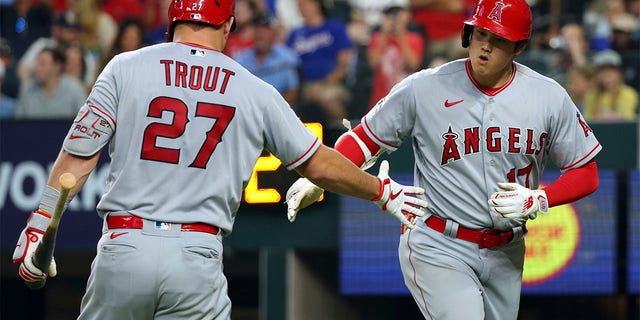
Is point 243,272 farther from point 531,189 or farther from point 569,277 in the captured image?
point 531,189

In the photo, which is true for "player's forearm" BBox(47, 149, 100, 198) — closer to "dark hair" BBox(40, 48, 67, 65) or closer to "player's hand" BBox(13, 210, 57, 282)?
"player's hand" BBox(13, 210, 57, 282)

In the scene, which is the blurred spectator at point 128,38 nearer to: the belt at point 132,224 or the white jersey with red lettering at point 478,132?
the white jersey with red lettering at point 478,132

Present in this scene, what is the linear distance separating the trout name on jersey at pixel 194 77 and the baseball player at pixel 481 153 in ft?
2.95

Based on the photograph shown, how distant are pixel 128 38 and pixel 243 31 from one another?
1150 mm

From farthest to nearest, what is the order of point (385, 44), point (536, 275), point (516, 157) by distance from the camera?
1. point (385, 44)
2. point (536, 275)
3. point (516, 157)

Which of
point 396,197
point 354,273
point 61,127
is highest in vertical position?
point 396,197

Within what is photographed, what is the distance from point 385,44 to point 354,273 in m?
2.18

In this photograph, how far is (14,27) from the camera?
9.99 m

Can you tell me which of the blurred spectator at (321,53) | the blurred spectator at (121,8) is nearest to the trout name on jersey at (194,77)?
the blurred spectator at (321,53)

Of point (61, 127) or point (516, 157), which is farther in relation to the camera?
point (61, 127)

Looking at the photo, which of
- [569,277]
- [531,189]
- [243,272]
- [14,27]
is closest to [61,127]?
[14,27]

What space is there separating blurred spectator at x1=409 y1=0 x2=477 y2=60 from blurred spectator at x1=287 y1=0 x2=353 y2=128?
25.8 inches

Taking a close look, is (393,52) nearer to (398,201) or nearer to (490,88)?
(490,88)

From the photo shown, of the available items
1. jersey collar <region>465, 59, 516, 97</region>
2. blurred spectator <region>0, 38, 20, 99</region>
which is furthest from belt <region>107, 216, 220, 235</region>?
blurred spectator <region>0, 38, 20, 99</region>
